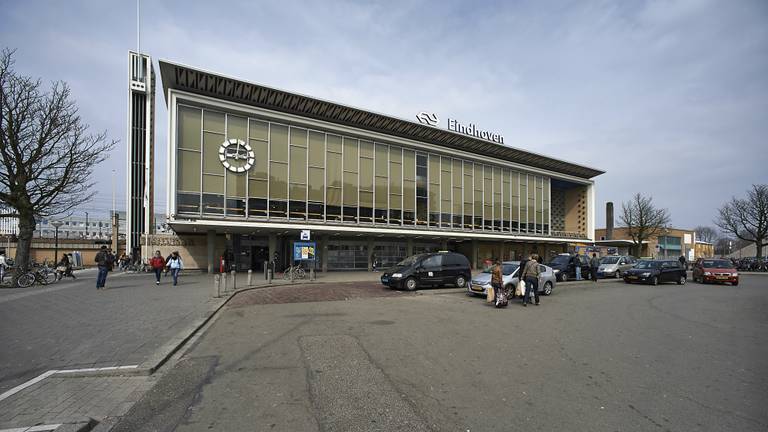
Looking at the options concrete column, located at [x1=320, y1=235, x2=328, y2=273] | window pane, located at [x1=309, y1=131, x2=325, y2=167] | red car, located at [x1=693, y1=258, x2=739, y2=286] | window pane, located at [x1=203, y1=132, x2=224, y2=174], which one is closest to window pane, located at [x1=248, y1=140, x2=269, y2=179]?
window pane, located at [x1=203, y1=132, x2=224, y2=174]

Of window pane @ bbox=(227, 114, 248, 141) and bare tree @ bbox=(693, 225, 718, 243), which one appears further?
bare tree @ bbox=(693, 225, 718, 243)

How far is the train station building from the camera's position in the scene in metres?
24.7

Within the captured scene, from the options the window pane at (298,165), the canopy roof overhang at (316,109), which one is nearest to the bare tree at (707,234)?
the canopy roof overhang at (316,109)

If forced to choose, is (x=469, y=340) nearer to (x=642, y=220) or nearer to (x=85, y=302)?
(x=85, y=302)

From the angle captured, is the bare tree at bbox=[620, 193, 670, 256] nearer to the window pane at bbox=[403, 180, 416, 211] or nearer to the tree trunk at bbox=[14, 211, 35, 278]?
the window pane at bbox=[403, 180, 416, 211]

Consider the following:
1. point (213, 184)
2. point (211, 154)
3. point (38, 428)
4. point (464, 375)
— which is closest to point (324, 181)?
point (213, 184)

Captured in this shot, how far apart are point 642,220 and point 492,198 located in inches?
898

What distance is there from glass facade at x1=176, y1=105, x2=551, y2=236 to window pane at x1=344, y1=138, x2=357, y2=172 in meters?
0.08

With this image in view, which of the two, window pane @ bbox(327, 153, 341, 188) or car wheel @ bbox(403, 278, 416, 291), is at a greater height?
window pane @ bbox(327, 153, 341, 188)

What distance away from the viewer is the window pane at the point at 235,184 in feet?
83.3

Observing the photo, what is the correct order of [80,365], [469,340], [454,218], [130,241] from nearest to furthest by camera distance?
[80,365], [469,340], [454,218], [130,241]

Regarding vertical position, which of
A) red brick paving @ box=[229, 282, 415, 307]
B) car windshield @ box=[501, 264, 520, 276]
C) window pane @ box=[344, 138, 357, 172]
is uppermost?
window pane @ box=[344, 138, 357, 172]

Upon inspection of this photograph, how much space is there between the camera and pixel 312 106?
2800 centimetres

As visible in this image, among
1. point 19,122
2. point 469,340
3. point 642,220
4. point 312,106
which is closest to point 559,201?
point 642,220
